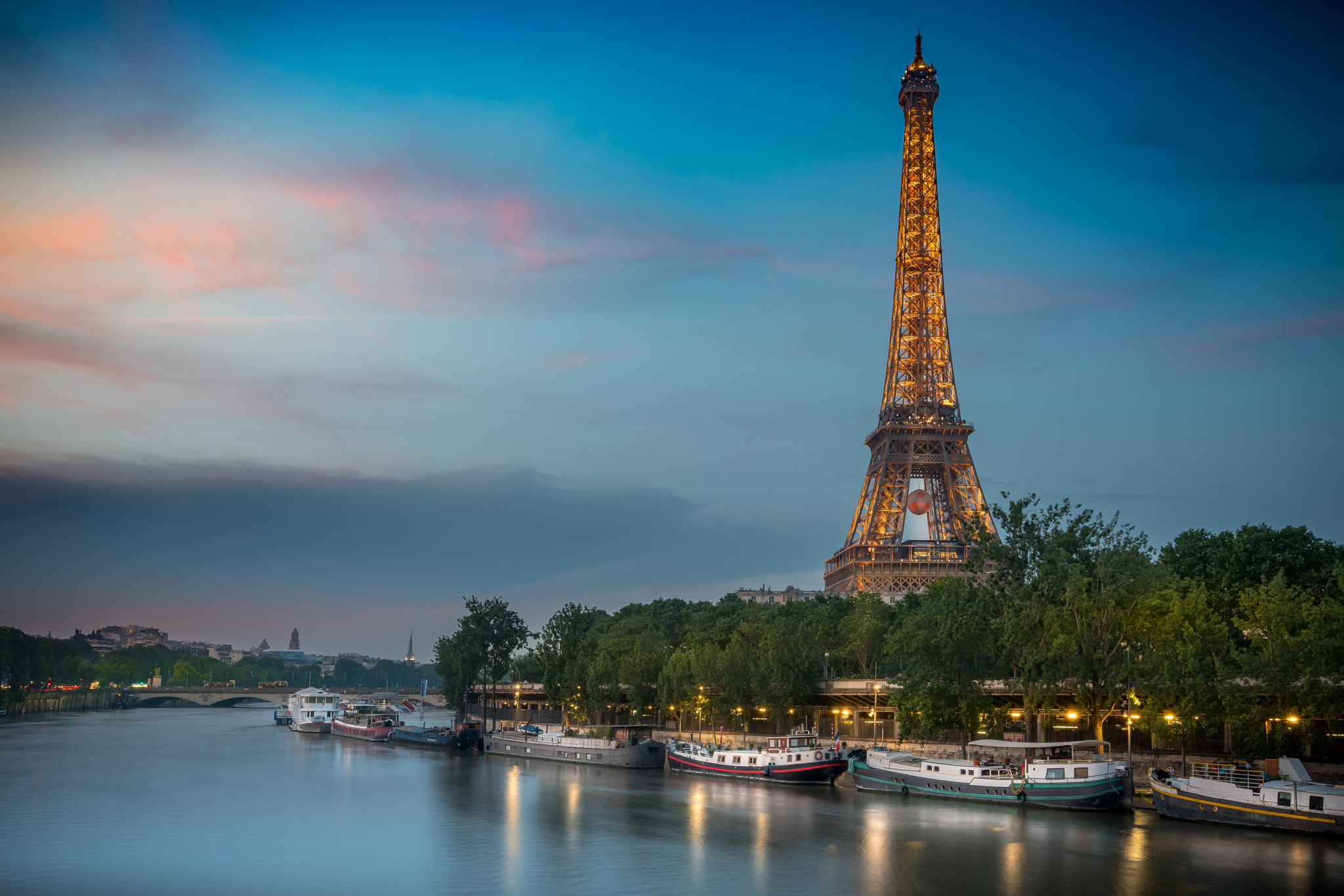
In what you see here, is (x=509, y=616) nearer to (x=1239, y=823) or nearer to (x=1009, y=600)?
(x=1009, y=600)

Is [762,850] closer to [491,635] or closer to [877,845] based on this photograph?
[877,845]

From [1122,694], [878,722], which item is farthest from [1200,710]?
[878,722]

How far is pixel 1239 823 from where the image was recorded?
51.7m

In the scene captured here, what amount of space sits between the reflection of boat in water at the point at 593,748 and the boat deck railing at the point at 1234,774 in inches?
1773

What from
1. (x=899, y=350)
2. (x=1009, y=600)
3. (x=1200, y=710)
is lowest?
(x=1200, y=710)

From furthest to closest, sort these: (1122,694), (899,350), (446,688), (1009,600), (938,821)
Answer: (899,350)
(446,688)
(1009,600)
(1122,694)
(938,821)

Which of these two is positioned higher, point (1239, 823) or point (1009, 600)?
point (1009, 600)

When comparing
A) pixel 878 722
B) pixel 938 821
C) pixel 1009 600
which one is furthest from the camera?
pixel 878 722

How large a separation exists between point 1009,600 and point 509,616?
72271 millimetres

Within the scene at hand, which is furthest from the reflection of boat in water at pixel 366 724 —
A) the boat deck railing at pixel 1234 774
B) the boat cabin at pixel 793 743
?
the boat deck railing at pixel 1234 774

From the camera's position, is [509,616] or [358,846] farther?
[509,616]

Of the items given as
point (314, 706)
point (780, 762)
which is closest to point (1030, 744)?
point (780, 762)

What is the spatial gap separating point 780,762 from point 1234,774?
30.6 meters

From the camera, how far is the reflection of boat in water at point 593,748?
89.8m
